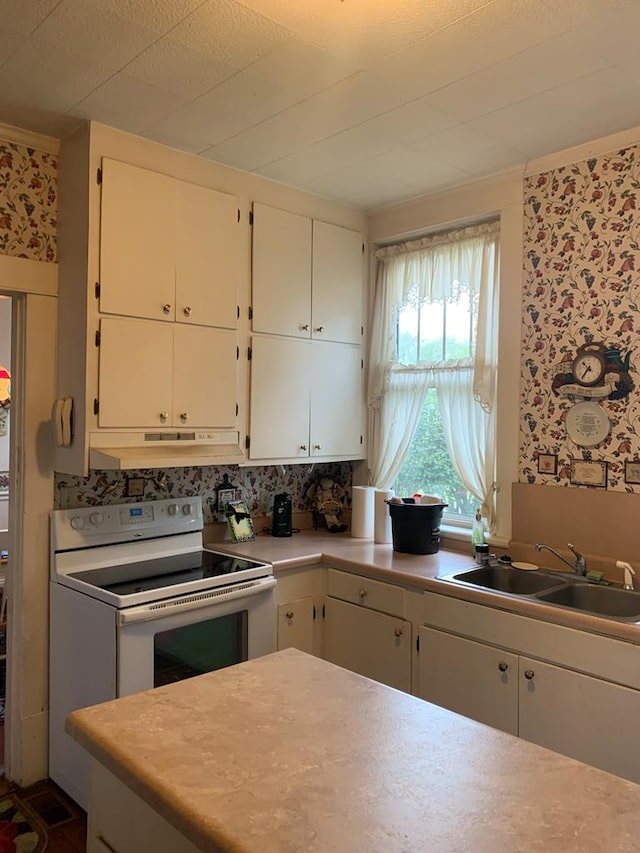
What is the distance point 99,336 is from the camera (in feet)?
8.24

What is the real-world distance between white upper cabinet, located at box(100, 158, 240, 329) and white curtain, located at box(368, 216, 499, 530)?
0.95m

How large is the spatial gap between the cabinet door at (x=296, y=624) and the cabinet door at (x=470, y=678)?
589 millimetres

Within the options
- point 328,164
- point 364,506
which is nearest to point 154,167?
point 328,164

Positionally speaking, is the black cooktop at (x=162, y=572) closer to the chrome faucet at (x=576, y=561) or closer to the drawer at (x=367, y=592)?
the drawer at (x=367, y=592)

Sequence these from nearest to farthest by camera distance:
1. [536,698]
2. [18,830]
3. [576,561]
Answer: [536,698] → [18,830] → [576,561]

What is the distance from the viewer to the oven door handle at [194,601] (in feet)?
7.45

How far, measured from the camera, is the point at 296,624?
2938 mm

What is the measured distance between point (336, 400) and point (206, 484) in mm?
805

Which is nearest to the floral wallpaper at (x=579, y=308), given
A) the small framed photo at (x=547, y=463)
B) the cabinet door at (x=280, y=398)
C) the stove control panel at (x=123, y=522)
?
the small framed photo at (x=547, y=463)

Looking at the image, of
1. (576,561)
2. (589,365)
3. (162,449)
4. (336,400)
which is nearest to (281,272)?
(336,400)

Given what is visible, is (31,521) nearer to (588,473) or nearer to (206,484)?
(206,484)

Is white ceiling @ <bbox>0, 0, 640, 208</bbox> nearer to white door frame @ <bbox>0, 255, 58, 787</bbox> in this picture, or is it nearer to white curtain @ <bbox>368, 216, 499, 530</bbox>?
white curtain @ <bbox>368, 216, 499, 530</bbox>

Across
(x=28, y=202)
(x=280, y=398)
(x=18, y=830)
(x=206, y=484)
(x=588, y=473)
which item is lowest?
(x=18, y=830)

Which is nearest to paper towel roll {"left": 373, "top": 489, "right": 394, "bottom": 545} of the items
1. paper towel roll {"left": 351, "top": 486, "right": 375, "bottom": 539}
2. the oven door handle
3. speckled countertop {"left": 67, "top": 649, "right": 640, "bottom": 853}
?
paper towel roll {"left": 351, "top": 486, "right": 375, "bottom": 539}
